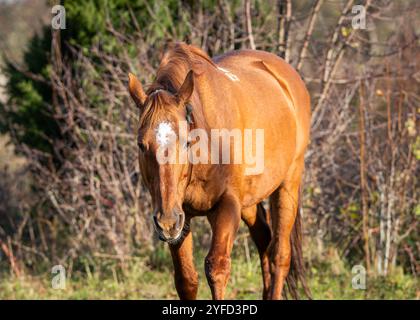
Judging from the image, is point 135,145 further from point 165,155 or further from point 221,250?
point 165,155

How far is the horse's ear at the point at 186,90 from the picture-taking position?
15.1ft

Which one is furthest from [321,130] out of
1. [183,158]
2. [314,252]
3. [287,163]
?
[183,158]

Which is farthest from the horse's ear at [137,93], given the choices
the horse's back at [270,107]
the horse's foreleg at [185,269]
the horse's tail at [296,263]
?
the horse's tail at [296,263]

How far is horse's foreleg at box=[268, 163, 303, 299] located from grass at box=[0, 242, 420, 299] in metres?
1.23

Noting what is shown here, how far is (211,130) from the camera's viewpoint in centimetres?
493

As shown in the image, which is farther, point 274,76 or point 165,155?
point 274,76

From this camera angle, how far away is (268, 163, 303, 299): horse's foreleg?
6188mm

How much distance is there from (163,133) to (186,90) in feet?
1.14

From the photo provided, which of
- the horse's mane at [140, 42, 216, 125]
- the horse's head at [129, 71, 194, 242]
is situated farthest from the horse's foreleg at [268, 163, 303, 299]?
the horse's head at [129, 71, 194, 242]

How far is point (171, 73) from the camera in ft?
16.0

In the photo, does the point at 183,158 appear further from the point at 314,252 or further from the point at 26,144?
the point at 26,144

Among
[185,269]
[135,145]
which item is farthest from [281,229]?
[135,145]

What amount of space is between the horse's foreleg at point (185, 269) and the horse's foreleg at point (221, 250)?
39cm

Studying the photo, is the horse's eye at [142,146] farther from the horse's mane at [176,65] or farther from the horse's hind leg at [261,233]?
the horse's hind leg at [261,233]
